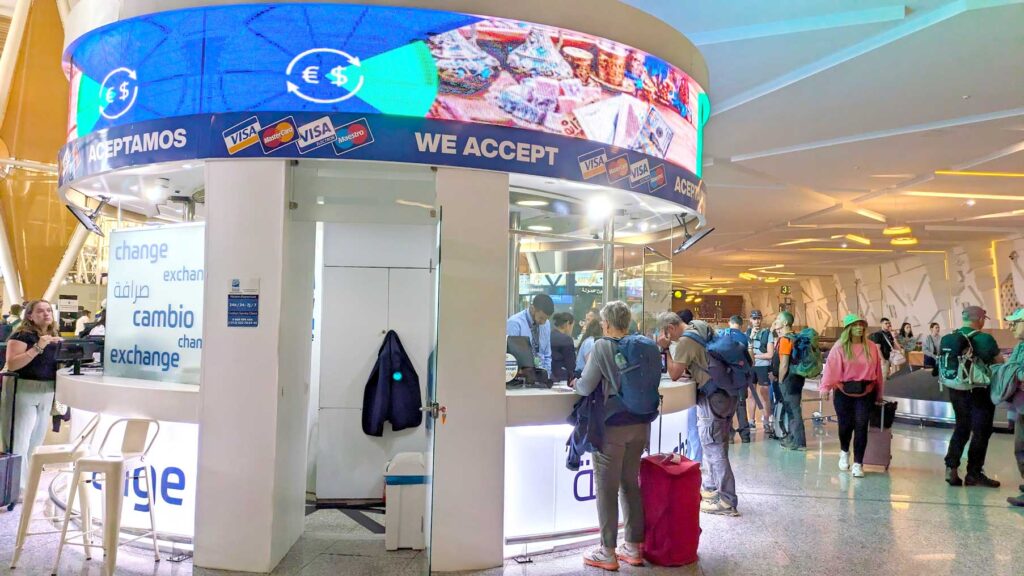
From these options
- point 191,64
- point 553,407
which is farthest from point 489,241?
point 191,64

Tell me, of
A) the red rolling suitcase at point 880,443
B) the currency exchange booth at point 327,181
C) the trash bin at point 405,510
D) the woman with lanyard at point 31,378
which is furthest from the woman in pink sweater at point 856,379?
the woman with lanyard at point 31,378

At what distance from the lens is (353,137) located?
3.88 meters

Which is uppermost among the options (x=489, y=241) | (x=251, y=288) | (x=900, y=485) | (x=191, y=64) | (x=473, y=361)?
(x=191, y=64)

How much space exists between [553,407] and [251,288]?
6.25ft

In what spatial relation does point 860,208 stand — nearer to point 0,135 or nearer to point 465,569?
point 465,569

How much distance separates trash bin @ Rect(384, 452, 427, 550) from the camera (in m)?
4.32

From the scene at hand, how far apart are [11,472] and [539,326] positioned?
156 inches

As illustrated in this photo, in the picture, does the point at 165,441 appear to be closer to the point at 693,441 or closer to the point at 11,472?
the point at 11,472

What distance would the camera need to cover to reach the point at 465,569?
3.95m

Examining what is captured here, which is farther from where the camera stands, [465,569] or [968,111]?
[968,111]

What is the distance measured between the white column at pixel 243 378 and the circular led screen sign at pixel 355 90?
0.82 feet

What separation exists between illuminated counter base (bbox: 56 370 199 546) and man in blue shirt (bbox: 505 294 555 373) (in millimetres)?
2023

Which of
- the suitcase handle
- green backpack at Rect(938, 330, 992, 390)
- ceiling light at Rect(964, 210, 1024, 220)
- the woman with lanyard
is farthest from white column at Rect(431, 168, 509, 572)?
ceiling light at Rect(964, 210, 1024, 220)

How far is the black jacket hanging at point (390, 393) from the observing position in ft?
17.6
